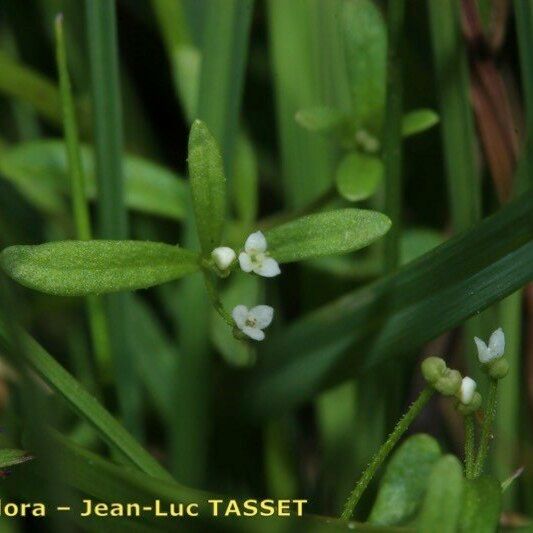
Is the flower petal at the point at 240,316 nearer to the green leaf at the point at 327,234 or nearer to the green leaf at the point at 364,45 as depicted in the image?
the green leaf at the point at 327,234

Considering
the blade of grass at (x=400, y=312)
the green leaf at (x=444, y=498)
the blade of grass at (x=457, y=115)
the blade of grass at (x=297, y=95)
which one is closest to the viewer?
the green leaf at (x=444, y=498)

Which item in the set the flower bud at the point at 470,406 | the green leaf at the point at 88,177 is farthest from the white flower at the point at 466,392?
the green leaf at the point at 88,177

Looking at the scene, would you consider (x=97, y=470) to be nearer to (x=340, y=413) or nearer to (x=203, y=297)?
(x=203, y=297)

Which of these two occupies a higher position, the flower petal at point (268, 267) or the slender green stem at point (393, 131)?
the slender green stem at point (393, 131)

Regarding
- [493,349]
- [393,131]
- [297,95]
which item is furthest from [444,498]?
[297,95]

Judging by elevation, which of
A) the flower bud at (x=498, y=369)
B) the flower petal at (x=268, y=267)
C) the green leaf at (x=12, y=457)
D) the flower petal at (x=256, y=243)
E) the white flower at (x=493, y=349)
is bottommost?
the green leaf at (x=12, y=457)

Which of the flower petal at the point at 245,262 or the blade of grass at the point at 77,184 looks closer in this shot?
the flower petal at the point at 245,262

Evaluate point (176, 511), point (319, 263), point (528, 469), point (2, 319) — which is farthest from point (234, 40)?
point (528, 469)
